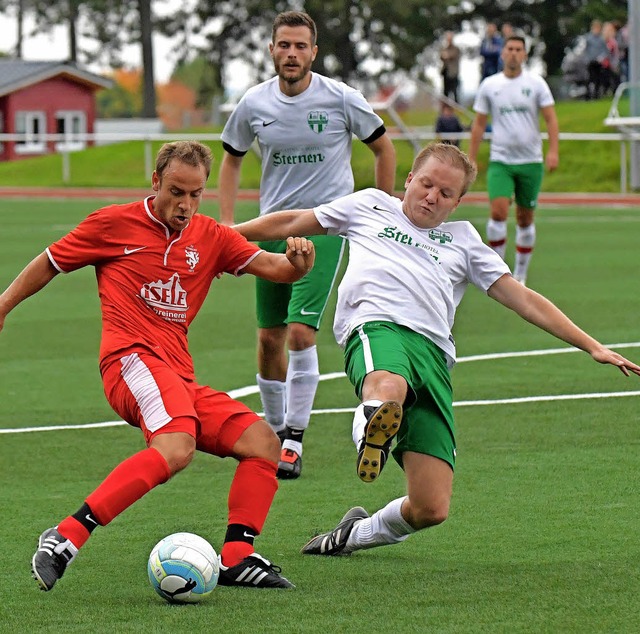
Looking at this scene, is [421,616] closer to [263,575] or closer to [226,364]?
[263,575]

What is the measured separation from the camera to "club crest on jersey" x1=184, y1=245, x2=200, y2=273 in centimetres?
600

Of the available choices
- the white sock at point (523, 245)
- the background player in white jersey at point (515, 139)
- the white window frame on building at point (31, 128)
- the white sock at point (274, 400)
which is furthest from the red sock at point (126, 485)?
the white window frame on building at point (31, 128)

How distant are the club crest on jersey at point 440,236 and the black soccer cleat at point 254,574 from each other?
154 cm


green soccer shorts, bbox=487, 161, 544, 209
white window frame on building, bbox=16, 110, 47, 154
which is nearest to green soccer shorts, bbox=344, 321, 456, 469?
green soccer shorts, bbox=487, 161, 544, 209

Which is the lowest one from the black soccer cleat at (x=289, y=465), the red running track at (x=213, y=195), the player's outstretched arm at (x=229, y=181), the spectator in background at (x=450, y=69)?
the black soccer cleat at (x=289, y=465)

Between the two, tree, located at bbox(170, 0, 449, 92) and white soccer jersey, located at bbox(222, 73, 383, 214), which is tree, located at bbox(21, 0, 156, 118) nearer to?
tree, located at bbox(170, 0, 449, 92)

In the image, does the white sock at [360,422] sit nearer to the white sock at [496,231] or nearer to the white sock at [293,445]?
the white sock at [293,445]

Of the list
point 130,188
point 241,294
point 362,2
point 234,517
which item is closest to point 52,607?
point 234,517

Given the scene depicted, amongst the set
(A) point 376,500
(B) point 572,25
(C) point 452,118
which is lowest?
(A) point 376,500

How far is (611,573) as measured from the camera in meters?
5.73

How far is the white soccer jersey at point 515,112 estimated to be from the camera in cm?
1538

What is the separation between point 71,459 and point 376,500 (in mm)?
1911

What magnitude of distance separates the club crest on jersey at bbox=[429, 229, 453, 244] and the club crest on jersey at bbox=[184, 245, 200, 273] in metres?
0.99

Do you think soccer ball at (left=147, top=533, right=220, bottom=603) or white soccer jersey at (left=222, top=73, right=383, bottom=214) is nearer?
soccer ball at (left=147, top=533, right=220, bottom=603)
